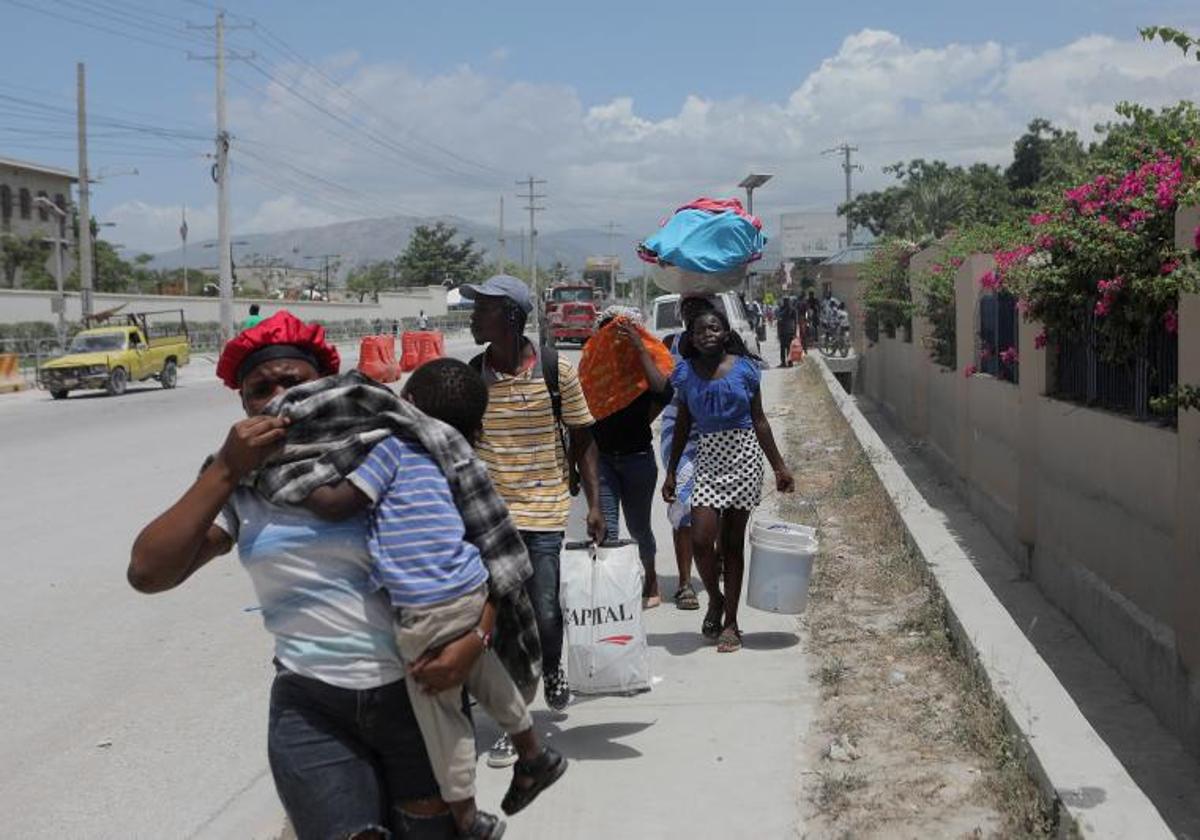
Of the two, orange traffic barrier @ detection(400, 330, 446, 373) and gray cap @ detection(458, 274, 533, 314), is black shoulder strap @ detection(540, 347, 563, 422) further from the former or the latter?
orange traffic barrier @ detection(400, 330, 446, 373)

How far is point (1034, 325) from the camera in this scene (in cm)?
882

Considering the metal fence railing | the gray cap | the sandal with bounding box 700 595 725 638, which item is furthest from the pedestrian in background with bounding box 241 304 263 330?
the metal fence railing

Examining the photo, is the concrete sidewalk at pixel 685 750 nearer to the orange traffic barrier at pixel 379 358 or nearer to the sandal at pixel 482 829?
the sandal at pixel 482 829

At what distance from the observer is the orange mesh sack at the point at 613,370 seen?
22.4 ft

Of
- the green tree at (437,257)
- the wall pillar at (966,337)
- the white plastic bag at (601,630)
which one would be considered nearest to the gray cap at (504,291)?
the white plastic bag at (601,630)

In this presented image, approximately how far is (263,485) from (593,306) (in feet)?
154

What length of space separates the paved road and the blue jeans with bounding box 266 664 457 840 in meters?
1.80

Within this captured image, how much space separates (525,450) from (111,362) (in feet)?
85.8

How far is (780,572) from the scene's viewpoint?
6.48 meters

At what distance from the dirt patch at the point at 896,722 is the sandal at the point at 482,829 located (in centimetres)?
171

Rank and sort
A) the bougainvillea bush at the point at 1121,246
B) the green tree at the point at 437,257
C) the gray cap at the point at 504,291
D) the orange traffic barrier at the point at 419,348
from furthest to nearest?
1. the green tree at the point at 437,257
2. the orange traffic barrier at the point at 419,348
3. the bougainvillea bush at the point at 1121,246
4. the gray cap at the point at 504,291

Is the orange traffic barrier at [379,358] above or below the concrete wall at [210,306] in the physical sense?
below

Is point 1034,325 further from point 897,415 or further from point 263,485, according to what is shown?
point 897,415

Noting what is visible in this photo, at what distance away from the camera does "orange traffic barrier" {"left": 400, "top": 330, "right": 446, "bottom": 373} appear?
34.1m
